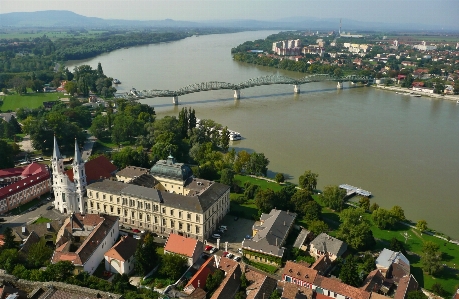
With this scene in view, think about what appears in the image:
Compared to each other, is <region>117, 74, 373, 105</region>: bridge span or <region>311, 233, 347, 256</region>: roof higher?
<region>117, 74, 373, 105</region>: bridge span

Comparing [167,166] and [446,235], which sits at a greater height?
[167,166]

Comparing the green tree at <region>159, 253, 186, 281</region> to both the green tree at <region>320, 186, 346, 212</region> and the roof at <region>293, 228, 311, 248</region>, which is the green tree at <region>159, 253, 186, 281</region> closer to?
the roof at <region>293, 228, 311, 248</region>

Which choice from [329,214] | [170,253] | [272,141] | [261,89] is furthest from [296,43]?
[170,253]

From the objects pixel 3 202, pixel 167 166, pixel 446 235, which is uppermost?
pixel 167 166

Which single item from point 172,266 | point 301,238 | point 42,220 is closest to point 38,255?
A: point 42,220

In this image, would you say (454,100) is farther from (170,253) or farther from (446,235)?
(170,253)

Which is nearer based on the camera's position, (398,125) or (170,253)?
(170,253)

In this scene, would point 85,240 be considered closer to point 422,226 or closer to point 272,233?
point 272,233

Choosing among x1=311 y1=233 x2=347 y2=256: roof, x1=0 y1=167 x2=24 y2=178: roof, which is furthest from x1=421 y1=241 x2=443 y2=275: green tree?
x1=0 y1=167 x2=24 y2=178: roof
